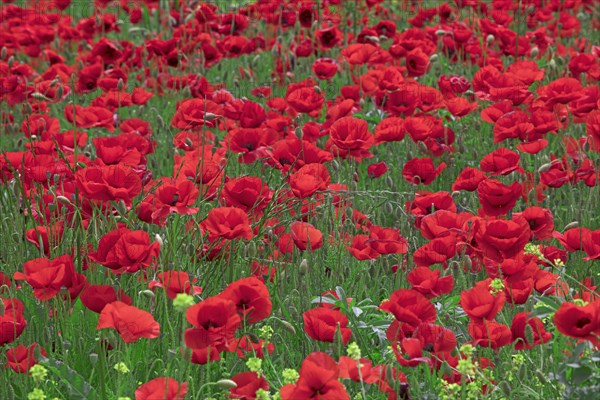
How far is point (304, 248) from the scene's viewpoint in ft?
7.97

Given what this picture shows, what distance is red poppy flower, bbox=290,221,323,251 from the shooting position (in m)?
2.40

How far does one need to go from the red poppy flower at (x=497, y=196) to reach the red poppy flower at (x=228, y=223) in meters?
0.64

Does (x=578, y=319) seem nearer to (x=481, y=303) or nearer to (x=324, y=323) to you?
(x=481, y=303)

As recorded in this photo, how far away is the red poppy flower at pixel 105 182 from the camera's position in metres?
2.25

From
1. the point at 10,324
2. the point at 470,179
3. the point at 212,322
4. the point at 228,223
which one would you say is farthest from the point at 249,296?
the point at 470,179

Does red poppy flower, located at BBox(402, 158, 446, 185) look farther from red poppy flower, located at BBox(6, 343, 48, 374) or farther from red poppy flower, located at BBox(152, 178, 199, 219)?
red poppy flower, located at BBox(6, 343, 48, 374)

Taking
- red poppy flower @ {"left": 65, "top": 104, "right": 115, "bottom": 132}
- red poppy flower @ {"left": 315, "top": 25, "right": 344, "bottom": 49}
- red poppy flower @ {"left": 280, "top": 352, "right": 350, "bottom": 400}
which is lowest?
red poppy flower @ {"left": 315, "top": 25, "right": 344, "bottom": 49}

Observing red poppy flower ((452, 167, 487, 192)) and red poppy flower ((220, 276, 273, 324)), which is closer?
red poppy flower ((220, 276, 273, 324))

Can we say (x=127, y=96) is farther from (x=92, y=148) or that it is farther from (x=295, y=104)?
(x=295, y=104)

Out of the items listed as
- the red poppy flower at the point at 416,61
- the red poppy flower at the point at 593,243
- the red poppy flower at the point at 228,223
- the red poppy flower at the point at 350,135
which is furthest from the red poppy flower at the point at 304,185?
the red poppy flower at the point at 416,61

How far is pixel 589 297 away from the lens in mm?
2100

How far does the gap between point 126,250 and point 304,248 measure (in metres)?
0.52

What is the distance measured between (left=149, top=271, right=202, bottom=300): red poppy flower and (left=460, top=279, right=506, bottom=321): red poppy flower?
551 mm

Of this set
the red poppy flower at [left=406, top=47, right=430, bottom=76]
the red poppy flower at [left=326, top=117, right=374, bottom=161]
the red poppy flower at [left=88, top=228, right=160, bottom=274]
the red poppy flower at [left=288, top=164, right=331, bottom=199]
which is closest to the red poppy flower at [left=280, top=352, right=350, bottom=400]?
the red poppy flower at [left=88, top=228, right=160, bottom=274]
